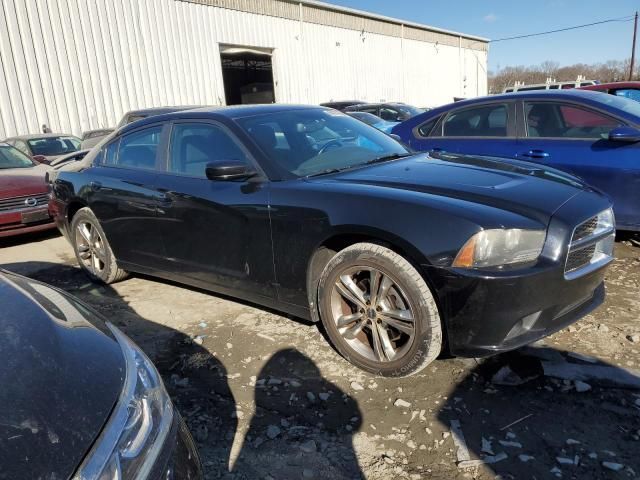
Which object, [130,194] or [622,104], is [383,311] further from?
[622,104]

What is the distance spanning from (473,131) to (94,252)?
4045 millimetres

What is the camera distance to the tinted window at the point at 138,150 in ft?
12.9

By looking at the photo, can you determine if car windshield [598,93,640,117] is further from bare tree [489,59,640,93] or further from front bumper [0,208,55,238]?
bare tree [489,59,640,93]

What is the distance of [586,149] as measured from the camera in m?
4.45

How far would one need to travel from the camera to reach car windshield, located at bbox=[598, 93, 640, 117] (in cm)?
449

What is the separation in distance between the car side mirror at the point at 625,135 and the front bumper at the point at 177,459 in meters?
4.26

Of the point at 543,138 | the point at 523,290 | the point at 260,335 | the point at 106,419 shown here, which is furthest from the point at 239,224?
the point at 543,138

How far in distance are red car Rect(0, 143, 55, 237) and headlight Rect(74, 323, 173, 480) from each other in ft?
18.7

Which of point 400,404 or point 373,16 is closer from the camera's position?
point 400,404

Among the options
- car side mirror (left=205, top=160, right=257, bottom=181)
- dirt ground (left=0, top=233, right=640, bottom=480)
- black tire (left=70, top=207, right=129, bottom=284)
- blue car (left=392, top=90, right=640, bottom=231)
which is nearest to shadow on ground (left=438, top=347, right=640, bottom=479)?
dirt ground (left=0, top=233, right=640, bottom=480)

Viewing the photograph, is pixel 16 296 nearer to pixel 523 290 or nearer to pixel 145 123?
pixel 523 290

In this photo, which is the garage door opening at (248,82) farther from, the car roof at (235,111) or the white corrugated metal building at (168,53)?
the car roof at (235,111)

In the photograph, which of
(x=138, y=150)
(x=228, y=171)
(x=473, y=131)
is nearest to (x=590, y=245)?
(x=228, y=171)

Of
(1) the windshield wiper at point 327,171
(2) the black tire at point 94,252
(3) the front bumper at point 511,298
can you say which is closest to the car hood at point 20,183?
(2) the black tire at point 94,252
